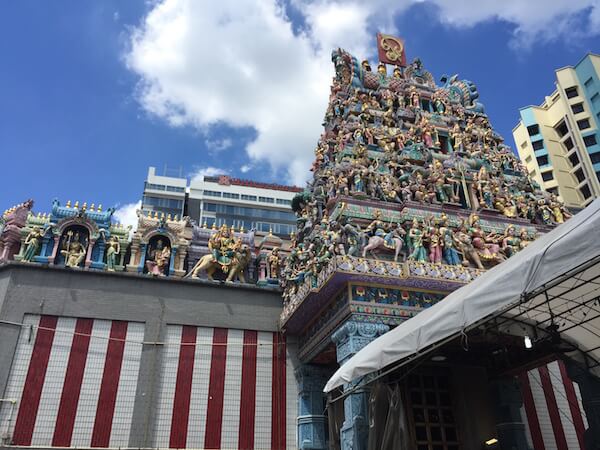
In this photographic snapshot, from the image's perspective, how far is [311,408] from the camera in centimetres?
1498

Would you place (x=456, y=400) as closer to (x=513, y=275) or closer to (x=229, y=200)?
(x=513, y=275)

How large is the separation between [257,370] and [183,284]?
359 cm

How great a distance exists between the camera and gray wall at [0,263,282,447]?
14281mm

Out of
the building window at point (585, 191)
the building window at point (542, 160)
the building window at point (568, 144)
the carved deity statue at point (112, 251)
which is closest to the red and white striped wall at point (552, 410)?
the carved deity statue at point (112, 251)

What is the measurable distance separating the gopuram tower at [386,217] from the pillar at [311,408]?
3cm

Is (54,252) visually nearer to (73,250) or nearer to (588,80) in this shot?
(73,250)

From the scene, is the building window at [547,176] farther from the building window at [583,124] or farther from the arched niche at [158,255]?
the arched niche at [158,255]

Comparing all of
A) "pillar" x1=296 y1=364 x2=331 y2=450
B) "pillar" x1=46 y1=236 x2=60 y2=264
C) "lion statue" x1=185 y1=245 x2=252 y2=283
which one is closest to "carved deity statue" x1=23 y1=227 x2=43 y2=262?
"pillar" x1=46 y1=236 x2=60 y2=264

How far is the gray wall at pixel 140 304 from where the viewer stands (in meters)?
14.3

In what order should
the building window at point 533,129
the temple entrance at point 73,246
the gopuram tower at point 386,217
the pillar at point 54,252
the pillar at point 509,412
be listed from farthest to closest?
the building window at point 533,129 < the temple entrance at point 73,246 < the pillar at point 54,252 < the pillar at point 509,412 < the gopuram tower at point 386,217

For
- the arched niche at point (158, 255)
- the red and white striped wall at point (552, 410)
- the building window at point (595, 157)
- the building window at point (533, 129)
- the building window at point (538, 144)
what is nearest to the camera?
the red and white striped wall at point (552, 410)

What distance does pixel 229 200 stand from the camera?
2213 inches

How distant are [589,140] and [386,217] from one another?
43882mm

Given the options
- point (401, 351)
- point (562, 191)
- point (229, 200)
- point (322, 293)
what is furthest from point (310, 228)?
point (562, 191)
